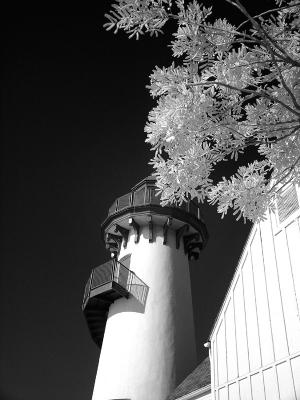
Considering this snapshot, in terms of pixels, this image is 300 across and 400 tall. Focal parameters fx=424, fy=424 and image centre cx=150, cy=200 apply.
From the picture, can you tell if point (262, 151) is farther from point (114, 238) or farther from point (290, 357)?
point (114, 238)

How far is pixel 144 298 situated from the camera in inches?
754

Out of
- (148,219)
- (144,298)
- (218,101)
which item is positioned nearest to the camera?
(218,101)

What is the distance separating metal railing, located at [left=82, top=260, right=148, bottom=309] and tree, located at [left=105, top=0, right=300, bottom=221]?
15.4 meters

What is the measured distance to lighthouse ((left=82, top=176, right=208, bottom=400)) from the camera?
17234 mm

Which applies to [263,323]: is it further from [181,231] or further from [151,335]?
[181,231]

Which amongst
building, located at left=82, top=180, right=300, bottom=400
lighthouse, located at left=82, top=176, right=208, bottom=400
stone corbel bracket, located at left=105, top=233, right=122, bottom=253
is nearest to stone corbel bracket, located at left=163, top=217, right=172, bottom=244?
lighthouse, located at left=82, top=176, right=208, bottom=400

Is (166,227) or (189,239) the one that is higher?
(189,239)

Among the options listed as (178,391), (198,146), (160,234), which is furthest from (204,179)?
(160,234)

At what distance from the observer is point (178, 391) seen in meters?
14.9

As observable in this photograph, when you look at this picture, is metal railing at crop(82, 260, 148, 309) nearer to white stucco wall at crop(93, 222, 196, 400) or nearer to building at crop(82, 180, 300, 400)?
white stucco wall at crop(93, 222, 196, 400)

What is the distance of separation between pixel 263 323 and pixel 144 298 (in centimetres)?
1040

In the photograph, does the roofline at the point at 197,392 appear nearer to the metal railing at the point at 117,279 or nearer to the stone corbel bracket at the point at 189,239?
the metal railing at the point at 117,279

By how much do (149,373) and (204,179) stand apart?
14614 millimetres

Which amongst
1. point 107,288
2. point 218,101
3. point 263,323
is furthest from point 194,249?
point 218,101
